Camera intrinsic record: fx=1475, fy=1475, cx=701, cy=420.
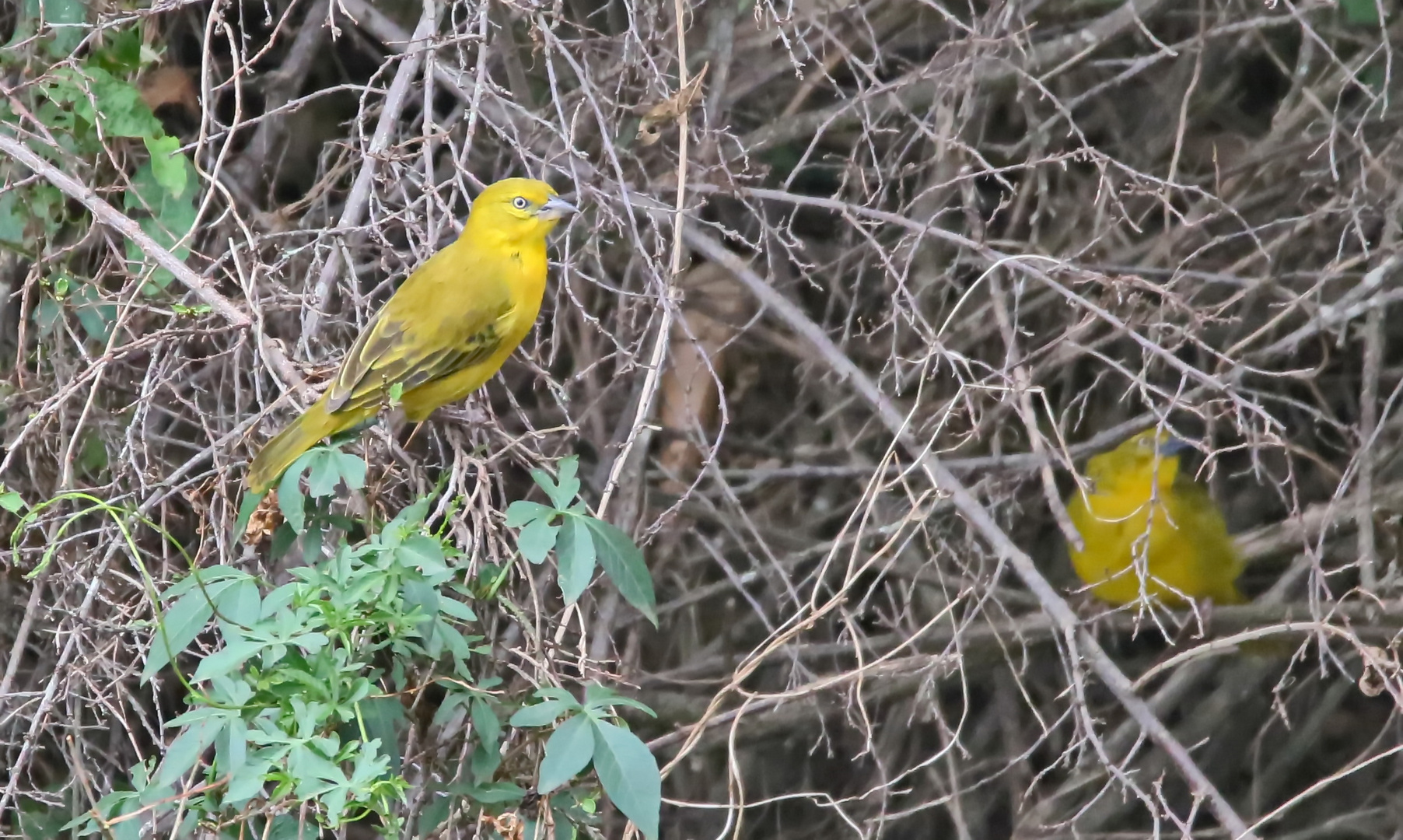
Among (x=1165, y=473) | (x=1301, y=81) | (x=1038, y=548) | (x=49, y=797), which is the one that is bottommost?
(x=1038, y=548)

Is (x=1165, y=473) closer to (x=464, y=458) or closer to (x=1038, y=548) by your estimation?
(x=1038, y=548)

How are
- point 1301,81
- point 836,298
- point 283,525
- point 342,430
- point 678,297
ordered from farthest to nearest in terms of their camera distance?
1. point 836,298
2. point 1301,81
3. point 678,297
4. point 342,430
5. point 283,525

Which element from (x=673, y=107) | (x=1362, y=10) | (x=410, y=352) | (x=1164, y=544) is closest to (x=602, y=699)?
(x=673, y=107)

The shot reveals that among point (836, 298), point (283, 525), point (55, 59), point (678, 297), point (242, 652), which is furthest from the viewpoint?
point (836, 298)

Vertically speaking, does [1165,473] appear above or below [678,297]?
below

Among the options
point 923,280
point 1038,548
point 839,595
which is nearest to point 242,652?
point 839,595

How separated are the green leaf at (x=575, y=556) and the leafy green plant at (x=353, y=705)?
0.07ft

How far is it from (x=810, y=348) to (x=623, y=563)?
2.56 m

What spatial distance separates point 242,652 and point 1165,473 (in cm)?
354

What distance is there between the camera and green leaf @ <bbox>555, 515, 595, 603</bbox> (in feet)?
7.37

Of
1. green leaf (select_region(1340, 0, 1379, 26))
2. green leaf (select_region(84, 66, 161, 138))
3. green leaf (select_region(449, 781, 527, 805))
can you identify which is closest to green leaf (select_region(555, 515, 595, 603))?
green leaf (select_region(449, 781, 527, 805))

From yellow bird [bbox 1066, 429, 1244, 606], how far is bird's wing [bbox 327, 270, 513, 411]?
1922 millimetres

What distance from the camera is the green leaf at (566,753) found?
207 centimetres

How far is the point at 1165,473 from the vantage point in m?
4.82
